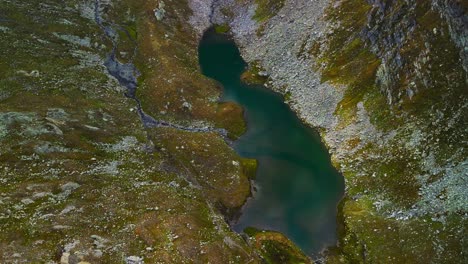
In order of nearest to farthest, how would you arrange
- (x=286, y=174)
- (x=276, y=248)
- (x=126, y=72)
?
(x=276, y=248) → (x=286, y=174) → (x=126, y=72)

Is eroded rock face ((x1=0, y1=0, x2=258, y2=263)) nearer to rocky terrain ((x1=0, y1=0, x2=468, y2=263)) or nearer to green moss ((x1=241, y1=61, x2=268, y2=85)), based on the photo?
rocky terrain ((x1=0, y1=0, x2=468, y2=263))

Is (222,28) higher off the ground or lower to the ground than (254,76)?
higher

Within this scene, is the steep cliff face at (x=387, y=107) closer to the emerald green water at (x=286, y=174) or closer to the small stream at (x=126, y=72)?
the emerald green water at (x=286, y=174)

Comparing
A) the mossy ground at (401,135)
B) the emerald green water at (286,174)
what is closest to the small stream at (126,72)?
the emerald green water at (286,174)

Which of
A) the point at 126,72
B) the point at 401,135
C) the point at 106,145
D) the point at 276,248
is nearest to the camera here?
the point at 276,248

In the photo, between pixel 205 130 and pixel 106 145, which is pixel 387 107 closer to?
pixel 205 130

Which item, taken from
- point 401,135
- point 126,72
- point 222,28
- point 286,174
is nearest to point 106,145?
point 126,72

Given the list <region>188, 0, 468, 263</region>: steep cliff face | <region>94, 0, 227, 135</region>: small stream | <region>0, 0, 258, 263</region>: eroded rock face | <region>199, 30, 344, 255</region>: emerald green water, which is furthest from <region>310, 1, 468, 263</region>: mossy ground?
<region>94, 0, 227, 135</region>: small stream
